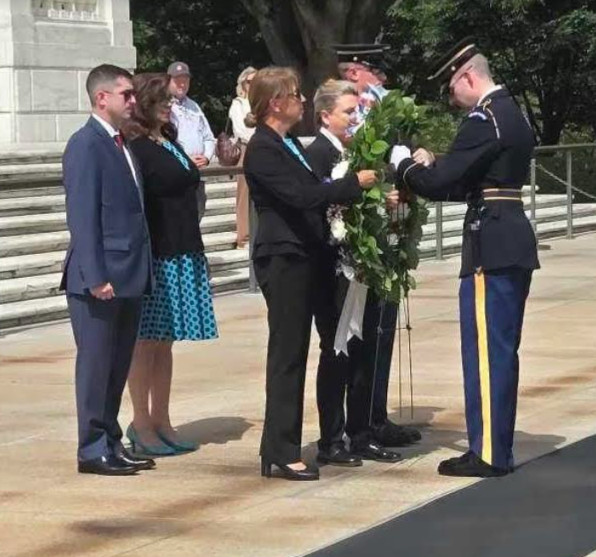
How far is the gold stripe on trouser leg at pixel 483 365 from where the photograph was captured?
7.95 m

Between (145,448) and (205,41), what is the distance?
90.2ft

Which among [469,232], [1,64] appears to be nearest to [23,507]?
[469,232]

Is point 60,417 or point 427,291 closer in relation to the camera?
point 60,417

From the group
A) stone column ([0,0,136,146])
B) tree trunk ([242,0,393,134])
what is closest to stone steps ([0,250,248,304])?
stone column ([0,0,136,146])

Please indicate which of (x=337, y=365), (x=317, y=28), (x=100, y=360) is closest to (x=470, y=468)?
(x=337, y=365)

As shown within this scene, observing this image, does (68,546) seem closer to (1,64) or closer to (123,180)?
(123,180)

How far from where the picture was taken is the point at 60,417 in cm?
991

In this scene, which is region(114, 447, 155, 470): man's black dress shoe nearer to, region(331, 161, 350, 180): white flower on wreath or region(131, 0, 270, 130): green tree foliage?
region(331, 161, 350, 180): white flower on wreath

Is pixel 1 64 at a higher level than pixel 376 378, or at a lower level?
higher

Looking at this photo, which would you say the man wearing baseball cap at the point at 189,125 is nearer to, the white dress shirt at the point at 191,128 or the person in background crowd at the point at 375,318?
the white dress shirt at the point at 191,128

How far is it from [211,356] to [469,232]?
15.1 feet

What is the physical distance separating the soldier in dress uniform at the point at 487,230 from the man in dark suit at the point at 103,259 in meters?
1.25

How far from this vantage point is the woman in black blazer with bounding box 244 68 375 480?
782cm

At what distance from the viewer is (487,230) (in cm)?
792
